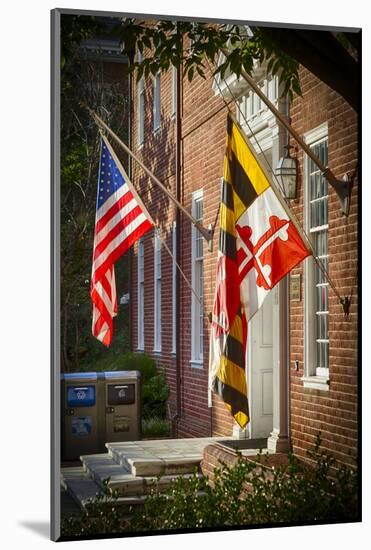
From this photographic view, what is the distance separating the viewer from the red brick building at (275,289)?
8.09 metres

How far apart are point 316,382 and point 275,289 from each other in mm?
750

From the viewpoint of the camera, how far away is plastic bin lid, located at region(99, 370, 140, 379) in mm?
7863

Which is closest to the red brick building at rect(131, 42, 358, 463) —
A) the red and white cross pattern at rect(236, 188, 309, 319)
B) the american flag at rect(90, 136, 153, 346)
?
the american flag at rect(90, 136, 153, 346)

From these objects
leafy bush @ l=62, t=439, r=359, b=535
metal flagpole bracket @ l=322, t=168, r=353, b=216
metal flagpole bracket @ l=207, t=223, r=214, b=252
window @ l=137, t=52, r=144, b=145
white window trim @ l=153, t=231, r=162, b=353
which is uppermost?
window @ l=137, t=52, r=144, b=145

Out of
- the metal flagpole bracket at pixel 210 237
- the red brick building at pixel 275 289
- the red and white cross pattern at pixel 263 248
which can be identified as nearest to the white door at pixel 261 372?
the red brick building at pixel 275 289

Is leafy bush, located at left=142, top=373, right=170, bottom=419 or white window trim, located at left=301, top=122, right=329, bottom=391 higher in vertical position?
Answer: white window trim, located at left=301, top=122, right=329, bottom=391

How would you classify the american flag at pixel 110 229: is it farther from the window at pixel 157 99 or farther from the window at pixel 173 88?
the window at pixel 173 88

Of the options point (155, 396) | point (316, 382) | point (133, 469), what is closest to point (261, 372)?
point (316, 382)

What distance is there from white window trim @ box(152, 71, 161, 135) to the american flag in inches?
15.8

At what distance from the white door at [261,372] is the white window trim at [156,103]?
1527 millimetres

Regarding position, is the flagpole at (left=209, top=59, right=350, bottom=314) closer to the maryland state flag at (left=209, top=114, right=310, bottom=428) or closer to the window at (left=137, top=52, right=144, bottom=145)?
Result: the maryland state flag at (left=209, top=114, right=310, bottom=428)

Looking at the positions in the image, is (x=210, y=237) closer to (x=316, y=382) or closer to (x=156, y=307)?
(x=156, y=307)

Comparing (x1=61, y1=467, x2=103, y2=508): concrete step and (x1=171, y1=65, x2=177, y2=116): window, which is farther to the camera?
(x1=171, y1=65, x2=177, y2=116): window

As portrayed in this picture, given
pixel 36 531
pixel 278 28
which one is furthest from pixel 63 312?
pixel 278 28
